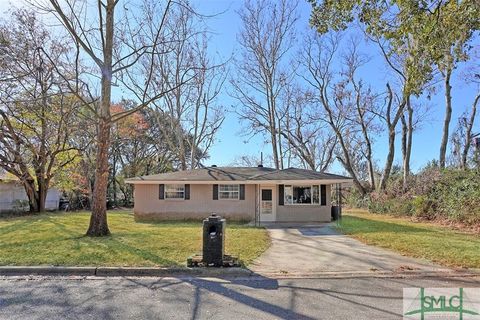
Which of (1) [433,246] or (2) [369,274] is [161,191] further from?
(2) [369,274]

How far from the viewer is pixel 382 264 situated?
795 centimetres

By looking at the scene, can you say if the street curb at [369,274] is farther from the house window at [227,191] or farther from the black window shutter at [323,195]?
the house window at [227,191]

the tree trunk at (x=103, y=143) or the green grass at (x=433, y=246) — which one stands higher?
the tree trunk at (x=103, y=143)

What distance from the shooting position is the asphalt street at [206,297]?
4.88 m

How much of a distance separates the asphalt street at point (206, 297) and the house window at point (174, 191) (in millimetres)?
12867

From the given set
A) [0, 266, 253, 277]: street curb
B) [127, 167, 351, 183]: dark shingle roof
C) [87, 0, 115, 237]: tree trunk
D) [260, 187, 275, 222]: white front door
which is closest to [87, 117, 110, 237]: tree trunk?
[87, 0, 115, 237]: tree trunk

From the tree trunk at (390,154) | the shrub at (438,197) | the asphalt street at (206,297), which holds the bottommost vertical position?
the asphalt street at (206,297)

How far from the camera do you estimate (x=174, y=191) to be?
1978 centimetres

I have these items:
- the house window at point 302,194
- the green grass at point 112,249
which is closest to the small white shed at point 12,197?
the green grass at point 112,249

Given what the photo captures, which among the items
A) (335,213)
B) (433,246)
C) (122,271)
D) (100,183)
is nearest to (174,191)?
(100,183)

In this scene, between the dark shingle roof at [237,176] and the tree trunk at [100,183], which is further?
the dark shingle roof at [237,176]

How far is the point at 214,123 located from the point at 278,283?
2844 centimetres

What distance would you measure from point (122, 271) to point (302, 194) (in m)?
13.3

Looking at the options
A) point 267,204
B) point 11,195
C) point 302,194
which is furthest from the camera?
point 11,195
